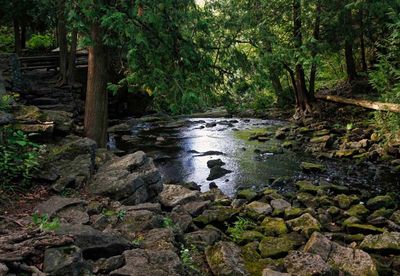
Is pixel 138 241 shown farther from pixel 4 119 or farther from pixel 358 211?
pixel 358 211

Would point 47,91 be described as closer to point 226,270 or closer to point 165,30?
point 165,30

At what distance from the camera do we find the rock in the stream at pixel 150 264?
4465 millimetres

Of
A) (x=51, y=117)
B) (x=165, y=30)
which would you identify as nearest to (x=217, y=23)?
(x=165, y=30)

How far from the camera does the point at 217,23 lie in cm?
959

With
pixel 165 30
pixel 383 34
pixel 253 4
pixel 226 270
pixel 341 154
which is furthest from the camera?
pixel 383 34

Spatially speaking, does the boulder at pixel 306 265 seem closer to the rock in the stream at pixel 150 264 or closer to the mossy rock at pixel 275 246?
the mossy rock at pixel 275 246

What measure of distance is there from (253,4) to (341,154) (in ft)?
27.9

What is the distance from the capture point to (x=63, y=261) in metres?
4.00

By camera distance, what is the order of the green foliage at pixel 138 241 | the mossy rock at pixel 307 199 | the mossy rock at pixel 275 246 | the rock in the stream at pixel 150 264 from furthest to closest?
1. the mossy rock at pixel 307 199
2. the mossy rock at pixel 275 246
3. the green foliage at pixel 138 241
4. the rock in the stream at pixel 150 264

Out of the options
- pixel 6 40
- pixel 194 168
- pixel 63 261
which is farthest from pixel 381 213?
pixel 6 40

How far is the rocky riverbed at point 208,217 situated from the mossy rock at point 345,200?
2cm

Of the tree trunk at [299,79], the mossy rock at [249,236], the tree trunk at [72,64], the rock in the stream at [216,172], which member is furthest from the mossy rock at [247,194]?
the tree trunk at [72,64]

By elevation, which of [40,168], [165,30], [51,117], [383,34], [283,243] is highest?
[383,34]

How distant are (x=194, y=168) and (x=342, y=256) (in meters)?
8.11
